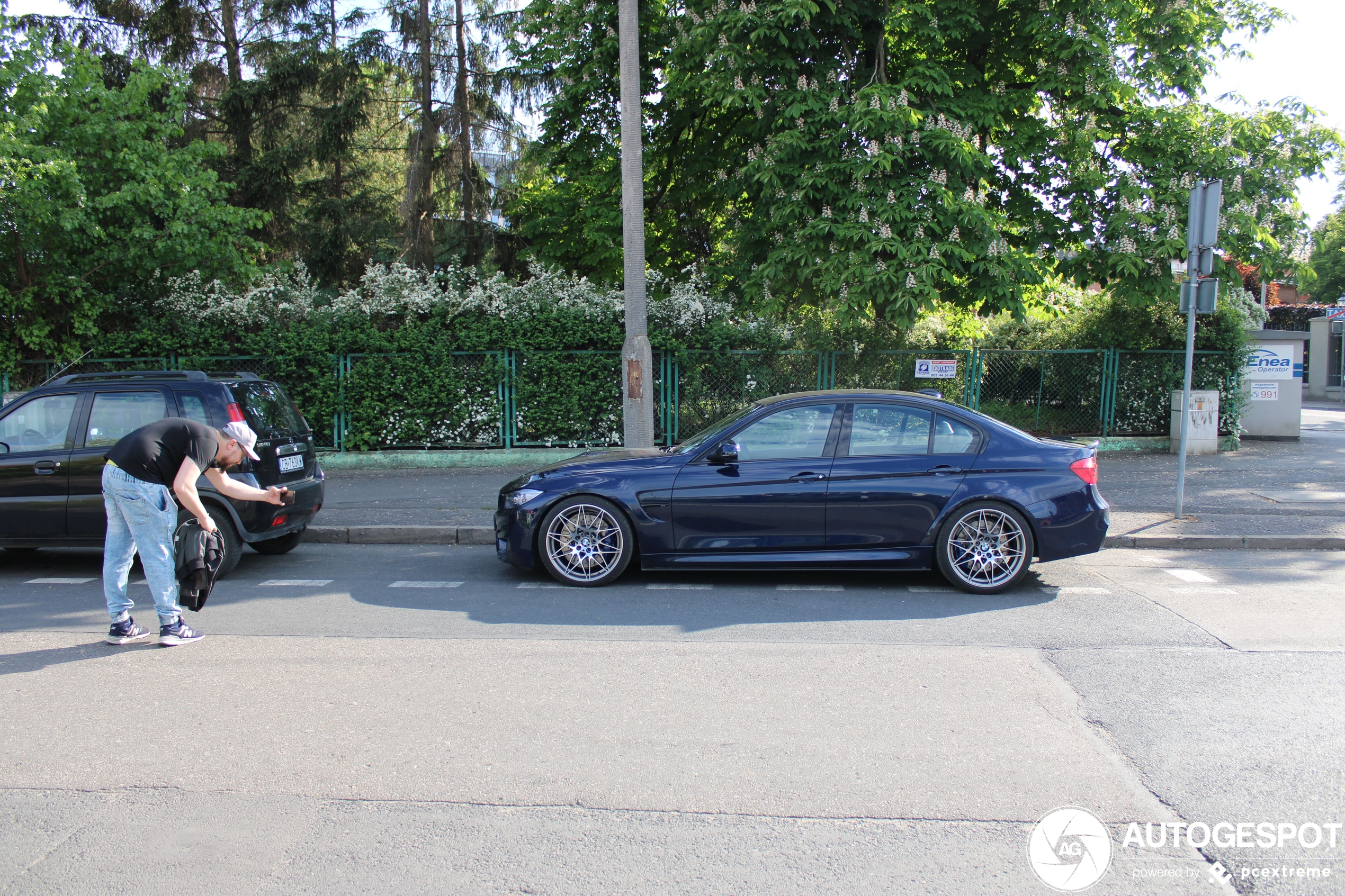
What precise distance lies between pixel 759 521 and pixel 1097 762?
3169 mm

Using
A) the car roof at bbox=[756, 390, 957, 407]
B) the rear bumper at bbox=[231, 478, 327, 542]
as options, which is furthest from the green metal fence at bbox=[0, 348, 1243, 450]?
the car roof at bbox=[756, 390, 957, 407]

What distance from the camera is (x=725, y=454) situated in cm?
658

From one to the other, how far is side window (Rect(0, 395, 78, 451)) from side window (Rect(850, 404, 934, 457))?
261 inches

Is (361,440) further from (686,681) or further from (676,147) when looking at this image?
(686,681)

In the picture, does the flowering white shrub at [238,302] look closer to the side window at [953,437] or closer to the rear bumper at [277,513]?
the rear bumper at [277,513]

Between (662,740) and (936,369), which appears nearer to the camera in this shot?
(662,740)

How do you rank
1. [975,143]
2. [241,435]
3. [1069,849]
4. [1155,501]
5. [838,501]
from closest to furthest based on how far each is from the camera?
[1069,849] < [241,435] < [838,501] < [1155,501] < [975,143]

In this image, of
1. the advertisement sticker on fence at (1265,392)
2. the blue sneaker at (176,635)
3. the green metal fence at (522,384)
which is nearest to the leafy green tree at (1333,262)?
the advertisement sticker on fence at (1265,392)

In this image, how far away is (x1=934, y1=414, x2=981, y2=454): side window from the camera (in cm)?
661

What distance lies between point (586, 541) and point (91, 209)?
10.3 meters

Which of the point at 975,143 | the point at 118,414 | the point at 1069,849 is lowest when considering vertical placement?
the point at 1069,849

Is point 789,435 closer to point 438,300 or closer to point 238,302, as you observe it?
point 438,300

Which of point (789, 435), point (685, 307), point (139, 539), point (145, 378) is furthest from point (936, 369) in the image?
point (139, 539)

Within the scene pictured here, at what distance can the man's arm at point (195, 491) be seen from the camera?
4988 mm
